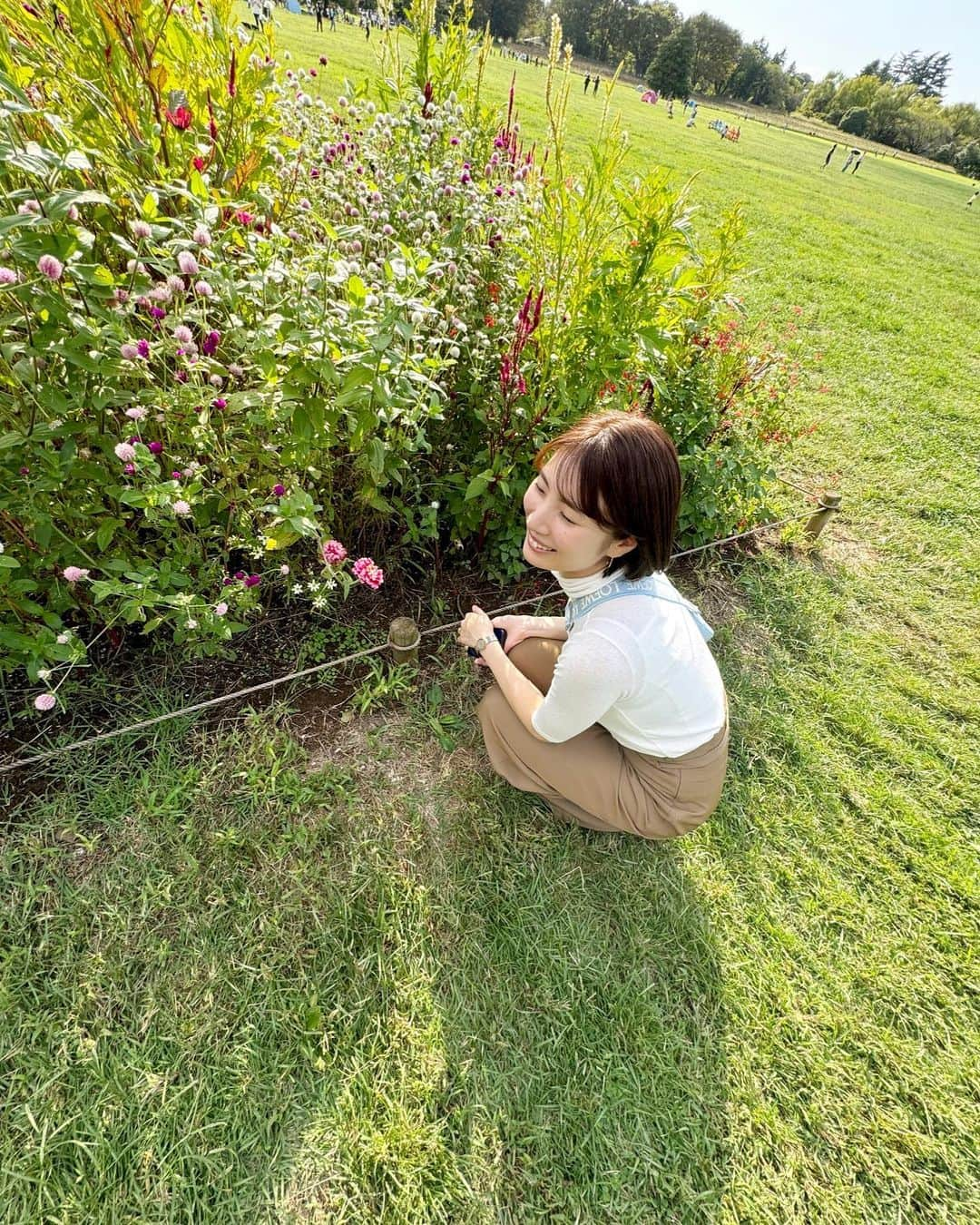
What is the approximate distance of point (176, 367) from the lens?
171 centimetres

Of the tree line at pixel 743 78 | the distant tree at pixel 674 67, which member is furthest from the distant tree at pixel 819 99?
the distant tree at pixel 674 67

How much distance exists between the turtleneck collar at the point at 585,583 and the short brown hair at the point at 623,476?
0.56ft

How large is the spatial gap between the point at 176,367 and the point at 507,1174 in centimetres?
222

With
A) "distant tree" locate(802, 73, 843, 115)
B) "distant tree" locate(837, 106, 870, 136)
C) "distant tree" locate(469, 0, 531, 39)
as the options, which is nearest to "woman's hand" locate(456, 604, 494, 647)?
"distant tree" locate(469, 0, 531, 39)

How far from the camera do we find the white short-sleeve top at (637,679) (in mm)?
1514

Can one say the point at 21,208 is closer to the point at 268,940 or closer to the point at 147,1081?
the point at 268,940

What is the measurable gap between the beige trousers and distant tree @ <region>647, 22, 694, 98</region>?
2578 inches

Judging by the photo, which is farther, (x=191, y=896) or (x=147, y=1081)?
(x=191, y=896)

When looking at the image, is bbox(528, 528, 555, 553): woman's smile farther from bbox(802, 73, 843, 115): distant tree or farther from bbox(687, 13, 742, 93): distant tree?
bbox(802, 73, 843, 115): distant tree

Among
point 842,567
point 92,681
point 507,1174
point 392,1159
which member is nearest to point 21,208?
point 92,681

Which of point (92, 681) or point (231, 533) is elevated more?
point (231, 533)

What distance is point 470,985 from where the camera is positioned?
167cm

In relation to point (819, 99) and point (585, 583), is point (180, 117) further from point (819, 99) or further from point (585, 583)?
point (819, 99)

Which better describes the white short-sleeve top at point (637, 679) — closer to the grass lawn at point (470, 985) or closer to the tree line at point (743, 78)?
the grass lawn at point (470, 985)
